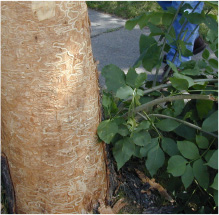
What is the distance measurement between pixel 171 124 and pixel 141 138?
7.6 inches

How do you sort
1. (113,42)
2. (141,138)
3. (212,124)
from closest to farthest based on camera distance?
(212,124) → (141,138) → (113,42)

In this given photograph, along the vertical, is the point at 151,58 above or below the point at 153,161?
above

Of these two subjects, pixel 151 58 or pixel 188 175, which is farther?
pixel 151 58

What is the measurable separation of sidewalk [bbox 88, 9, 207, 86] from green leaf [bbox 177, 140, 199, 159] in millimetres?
2034

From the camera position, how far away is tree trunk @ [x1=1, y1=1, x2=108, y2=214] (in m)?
1.42

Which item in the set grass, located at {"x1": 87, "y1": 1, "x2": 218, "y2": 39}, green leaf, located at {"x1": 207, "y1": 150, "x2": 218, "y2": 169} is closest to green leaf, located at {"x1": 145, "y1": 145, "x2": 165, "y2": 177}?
green leaf, located at {"x1": 207, "y1": 150, "x2": 218, "y2": 169}

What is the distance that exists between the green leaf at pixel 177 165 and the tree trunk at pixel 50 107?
1.37 feet

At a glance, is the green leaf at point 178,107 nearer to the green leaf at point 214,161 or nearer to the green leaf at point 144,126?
the green leaf at point 144,126

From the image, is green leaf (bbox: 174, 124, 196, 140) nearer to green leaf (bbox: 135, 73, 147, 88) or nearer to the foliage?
the foliage

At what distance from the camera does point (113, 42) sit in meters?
4.58

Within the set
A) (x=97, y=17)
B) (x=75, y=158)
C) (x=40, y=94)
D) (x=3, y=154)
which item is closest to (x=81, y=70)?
(x=40, y=94)

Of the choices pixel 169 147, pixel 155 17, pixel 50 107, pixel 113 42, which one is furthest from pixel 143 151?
pixel 113 42

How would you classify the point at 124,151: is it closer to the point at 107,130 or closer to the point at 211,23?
the point at 107,130

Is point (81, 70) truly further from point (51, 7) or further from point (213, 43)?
point (213, 43)
